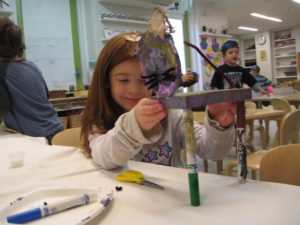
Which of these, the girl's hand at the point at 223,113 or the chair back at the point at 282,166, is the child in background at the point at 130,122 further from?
the chair back at the point at 282,166

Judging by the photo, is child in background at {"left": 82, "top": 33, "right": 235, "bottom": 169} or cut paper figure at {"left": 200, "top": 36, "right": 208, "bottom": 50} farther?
cut paper figure at {"left": 200, "top": 36, "right": 208, "bottom": 50}

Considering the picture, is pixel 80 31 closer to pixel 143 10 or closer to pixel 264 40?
pixel 143 10

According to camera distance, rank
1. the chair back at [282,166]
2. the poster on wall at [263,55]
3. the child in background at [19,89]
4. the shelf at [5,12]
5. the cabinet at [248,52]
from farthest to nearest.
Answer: the cabinet at [248,52]
the poster on wall at [263,55]
the shelf at [5,12]
the child in background at [19,89]
the chair back at [282,166]

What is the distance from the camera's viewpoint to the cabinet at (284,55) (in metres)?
10.4

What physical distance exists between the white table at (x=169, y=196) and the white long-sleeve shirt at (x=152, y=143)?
56 mm

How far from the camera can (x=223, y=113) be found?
28.1 inches

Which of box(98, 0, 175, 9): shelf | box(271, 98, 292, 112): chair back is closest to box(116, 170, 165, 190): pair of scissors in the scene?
box(271, 98, 292, 112): chair back

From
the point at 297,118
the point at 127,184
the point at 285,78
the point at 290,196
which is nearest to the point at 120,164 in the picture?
the point at 127,184

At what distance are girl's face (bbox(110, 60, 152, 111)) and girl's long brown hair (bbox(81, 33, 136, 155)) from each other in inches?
1.1

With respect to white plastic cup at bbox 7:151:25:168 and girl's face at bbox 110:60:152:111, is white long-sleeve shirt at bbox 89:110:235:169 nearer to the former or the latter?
girl's face at bbox 110:60:152:111

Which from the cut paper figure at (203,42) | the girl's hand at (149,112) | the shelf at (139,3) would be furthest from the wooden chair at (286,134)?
the cut paper figure at (203,42)

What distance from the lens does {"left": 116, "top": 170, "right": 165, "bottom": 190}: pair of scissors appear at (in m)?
0.66

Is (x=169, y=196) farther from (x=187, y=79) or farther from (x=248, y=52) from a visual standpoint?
(x=248, y=52)

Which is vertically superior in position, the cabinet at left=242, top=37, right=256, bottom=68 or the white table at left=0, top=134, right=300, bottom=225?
the cabinet at left=242, top=37, right=256, bottom=68
